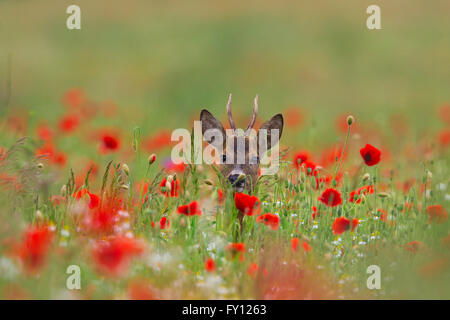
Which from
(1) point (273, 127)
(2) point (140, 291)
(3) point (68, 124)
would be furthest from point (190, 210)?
(3) point (68, 124)

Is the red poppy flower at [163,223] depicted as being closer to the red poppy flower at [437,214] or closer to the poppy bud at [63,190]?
the poppy bud at [63,190]

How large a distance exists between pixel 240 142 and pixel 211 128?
205 mm

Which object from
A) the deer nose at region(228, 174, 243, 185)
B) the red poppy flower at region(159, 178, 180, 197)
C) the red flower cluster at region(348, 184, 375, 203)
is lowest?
the red flower cluster at region(348, 184, 375, 203)

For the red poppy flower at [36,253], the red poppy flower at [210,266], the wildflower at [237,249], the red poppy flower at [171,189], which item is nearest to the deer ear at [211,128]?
the red poppy flower at [171,189]

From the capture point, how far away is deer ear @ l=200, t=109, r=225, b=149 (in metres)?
4.37

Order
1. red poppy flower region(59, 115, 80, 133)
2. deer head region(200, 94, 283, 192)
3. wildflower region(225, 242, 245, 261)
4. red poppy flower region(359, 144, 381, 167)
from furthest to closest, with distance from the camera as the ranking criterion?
red poppy flower region(59, 115, 80, 133), deer head region(200, 94, 283, 192), red poppy flower region(359, 144, 381, 167), wildflower region(225, 242, 245, 261)

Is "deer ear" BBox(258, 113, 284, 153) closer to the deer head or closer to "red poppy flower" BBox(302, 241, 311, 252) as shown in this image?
the deer head

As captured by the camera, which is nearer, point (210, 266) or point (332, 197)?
point (210, 266)

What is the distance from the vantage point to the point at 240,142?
172 inches

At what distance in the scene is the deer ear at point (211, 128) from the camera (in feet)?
14.3

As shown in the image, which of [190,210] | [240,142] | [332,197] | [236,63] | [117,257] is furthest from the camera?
[236,63]

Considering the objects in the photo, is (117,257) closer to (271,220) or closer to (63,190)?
(271,220)

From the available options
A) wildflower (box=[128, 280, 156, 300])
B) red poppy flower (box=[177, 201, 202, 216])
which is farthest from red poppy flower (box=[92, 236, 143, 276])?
red poppy flower (box=[177, 201, 202, 216])
